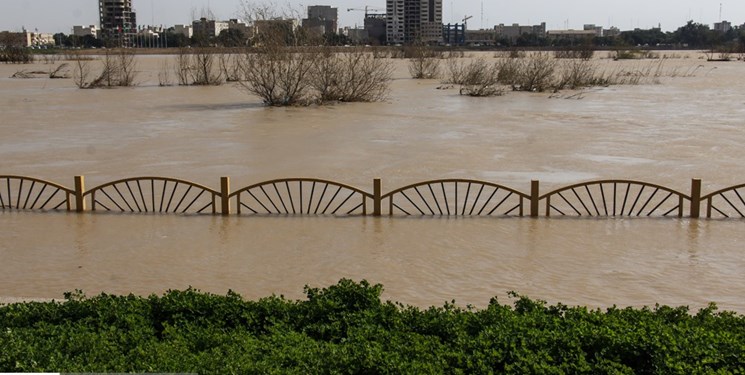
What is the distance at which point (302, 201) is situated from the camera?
45.1 feet

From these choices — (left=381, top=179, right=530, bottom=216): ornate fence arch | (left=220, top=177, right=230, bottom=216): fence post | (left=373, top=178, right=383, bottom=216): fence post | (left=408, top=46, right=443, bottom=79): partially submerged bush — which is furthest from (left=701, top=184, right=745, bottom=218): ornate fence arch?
(left=408, top=46, right=443, bottom=79): partially submerged bush

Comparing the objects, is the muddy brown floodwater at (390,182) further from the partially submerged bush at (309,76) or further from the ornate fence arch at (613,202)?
the partially submerged bush at (309,76)

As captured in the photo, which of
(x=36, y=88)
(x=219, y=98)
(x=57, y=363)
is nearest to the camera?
(x=57, y=363)

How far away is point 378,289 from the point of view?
280 inches

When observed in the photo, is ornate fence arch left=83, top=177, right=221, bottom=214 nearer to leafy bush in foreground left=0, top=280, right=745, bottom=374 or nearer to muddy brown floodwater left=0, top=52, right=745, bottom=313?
muddy brown floodwater left=0, top=52, right=745, bottom=313

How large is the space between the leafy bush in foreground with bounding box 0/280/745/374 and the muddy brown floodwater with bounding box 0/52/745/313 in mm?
2040

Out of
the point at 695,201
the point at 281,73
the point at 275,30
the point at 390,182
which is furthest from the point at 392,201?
the point at 275,30

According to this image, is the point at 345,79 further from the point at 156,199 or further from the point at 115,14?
the point at 115,14

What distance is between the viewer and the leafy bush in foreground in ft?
17.6

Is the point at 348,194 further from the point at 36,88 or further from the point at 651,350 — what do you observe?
the point at 36,88

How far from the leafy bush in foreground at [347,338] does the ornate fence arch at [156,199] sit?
18.9ft

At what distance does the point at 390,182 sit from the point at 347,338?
9.59 m

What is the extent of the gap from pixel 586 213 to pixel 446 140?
30.1 feet

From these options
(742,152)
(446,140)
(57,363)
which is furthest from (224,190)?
(742,152)
